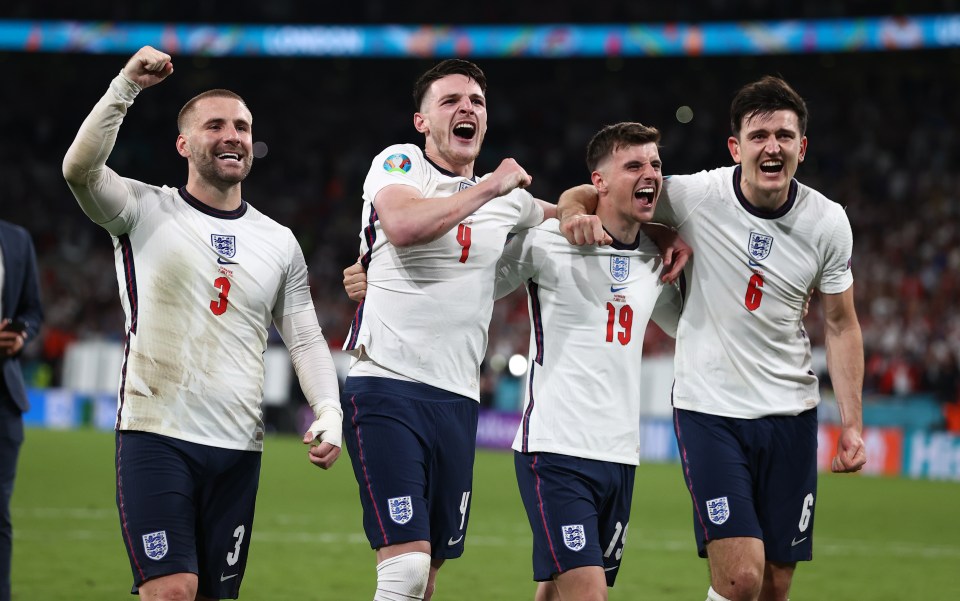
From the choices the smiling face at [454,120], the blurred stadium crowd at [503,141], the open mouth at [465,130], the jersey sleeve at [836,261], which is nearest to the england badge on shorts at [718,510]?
the jersey sleeve at [836,261]

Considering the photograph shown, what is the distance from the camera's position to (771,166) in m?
6.11

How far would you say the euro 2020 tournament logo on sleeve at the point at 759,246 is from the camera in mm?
6207

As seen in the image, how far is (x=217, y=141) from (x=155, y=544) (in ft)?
6.04

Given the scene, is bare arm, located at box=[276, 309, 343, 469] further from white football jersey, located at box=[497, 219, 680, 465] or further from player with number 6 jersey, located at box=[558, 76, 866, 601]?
player with number 6 jersey, located at box=[558, 76, 866, 601]

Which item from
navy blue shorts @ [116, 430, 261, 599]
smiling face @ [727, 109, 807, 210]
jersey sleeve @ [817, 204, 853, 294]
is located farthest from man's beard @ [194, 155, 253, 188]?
jersey sleeve @ [817, 204, 853, 294]

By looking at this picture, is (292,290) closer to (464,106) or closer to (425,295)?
(425,295)

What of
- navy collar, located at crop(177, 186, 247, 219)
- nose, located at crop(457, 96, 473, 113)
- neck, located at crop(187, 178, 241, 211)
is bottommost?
navy collar, located at crop(177, 186, 247, 219)

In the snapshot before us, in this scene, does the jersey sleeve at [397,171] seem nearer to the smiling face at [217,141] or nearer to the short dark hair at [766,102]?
the smiling face at [217,141]

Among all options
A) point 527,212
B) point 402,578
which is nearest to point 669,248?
point 527,212

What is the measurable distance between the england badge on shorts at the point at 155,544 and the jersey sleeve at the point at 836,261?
3.57 metres

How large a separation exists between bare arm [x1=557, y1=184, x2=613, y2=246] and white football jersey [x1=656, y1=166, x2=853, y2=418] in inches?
19.3

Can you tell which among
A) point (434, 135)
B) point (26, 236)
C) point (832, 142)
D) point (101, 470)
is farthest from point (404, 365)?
point (832, 142)

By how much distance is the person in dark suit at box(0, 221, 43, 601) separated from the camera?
6.51 meters

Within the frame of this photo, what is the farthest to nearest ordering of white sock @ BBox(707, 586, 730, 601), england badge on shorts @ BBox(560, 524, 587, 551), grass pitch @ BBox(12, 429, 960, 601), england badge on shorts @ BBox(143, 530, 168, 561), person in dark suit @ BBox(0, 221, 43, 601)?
grass pitch @ BBox(12, 429, 960, 601) < person in dark suit @ BBox(0, 221, 43, 601) < white sock @ BBox(707, 586, 730, 601) < england badge on shorts @ BBox(560, 524, 587, 551) < england badge on shorts @ BBox(143, 530, 168, 561)
